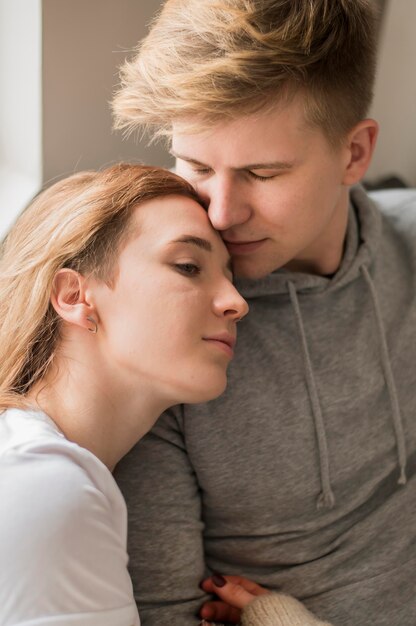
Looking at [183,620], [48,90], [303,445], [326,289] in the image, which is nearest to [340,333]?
[326,289]

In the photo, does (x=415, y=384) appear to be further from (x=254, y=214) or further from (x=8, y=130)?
(x=8, y=130)

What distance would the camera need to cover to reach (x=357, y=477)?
4.99 feet

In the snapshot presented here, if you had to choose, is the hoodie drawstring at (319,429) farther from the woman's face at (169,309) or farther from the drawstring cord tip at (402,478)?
the woman's face at (169,309)

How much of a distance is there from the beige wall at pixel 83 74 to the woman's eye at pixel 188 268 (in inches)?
19.3

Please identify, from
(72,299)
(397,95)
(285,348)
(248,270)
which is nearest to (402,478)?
(285,348)

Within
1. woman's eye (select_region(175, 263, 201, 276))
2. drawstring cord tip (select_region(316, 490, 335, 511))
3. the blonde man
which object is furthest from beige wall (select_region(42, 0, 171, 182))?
drawstring cord tip (select_region(316, 490, 335, 511))

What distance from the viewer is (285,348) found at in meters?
1.50

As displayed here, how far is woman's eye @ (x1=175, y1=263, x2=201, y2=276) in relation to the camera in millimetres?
1263

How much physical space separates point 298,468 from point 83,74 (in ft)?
2.83

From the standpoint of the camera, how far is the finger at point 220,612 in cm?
136

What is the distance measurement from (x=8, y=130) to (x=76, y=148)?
0.49 feet

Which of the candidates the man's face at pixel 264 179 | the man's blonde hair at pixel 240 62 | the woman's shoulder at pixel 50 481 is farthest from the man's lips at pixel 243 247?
the woman's shoulder at pixel 50 481

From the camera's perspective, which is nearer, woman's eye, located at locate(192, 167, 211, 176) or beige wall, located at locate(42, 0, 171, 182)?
woman's eye, located at locate(192, 167, 211, 176)

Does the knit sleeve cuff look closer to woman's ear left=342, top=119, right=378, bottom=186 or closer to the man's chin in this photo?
the man's chin
